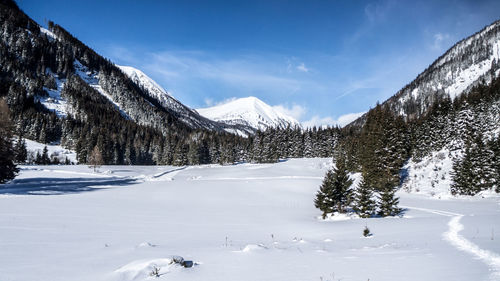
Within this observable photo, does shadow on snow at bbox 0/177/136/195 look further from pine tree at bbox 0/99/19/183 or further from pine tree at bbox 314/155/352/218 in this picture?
pine tree at bbox 314/155/352/218

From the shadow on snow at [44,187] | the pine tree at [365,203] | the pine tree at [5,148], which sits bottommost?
the shadow on snow at [44,187]

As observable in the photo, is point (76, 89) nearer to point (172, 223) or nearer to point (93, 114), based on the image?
point (93, 114)

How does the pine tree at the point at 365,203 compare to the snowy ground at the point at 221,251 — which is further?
the pine tree at the point at 365,203

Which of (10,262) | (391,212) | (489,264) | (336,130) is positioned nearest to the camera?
(489,264)

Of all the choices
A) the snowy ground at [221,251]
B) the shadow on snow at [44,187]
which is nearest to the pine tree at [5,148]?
the shadow on snow at [44,187]

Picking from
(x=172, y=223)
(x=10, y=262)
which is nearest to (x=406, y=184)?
(x=172, y=223)

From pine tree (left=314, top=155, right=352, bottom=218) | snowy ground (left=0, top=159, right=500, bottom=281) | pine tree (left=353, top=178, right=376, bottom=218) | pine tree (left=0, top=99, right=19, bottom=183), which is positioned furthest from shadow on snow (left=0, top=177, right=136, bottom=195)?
pine tree (left=353, top=178, right=376, bottom=218)

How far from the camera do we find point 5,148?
2945 centimetres

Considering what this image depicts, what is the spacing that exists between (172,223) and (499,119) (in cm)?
5812

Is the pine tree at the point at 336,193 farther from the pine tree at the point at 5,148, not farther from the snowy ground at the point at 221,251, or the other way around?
the pine tree at the point at 5,148

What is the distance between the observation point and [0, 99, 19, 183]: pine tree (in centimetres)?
2923

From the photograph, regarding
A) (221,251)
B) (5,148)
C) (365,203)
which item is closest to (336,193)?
(365,203)

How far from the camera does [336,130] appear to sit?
101 m

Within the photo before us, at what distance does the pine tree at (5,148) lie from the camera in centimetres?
2923
